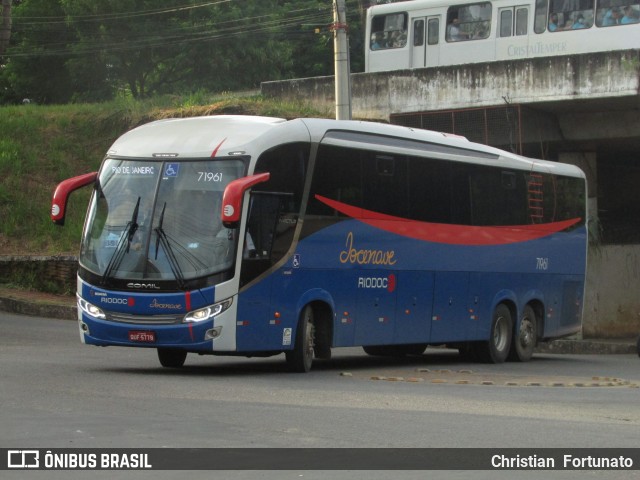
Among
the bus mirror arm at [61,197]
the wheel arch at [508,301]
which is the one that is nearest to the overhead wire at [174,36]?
the wheel arch at [508,301]

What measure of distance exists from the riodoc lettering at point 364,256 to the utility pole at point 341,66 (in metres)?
6.43

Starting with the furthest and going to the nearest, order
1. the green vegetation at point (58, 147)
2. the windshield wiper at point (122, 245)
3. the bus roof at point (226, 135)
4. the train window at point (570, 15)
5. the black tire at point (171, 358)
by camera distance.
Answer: the train window at point (570, 15)
the green vegetation at point (58, 147)
the black tire at point (171, 358)
the bus roof at point (226, 135)
the windshield wiper at point (122, 245)

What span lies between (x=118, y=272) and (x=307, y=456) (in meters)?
7.39

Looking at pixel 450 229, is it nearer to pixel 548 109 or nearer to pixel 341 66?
pixel 341 66

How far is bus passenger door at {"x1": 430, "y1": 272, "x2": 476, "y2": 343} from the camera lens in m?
20.9

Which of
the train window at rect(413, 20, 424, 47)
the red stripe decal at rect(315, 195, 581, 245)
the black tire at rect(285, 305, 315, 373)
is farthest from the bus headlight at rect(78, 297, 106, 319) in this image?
the train window at rect(413, 20, 424, 47)

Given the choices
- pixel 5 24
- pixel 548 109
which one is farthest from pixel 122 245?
pixel 5 24

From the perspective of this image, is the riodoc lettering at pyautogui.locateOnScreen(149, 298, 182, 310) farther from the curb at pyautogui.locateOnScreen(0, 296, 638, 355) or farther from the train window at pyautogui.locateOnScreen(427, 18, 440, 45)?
the train window at pyautogui.locateOnScreen(427, 18, 440, 45)

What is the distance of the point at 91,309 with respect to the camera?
1655cm

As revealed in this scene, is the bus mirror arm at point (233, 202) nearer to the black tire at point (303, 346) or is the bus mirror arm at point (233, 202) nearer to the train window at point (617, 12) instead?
the black tire at point (303, 346)

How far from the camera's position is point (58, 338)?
77.0 ft

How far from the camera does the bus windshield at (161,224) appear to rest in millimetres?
16203

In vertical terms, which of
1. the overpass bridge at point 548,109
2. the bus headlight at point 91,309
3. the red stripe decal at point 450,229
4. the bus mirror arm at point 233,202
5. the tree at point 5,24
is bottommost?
the bus headlight at point 91,309

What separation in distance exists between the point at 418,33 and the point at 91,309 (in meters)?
23.6
